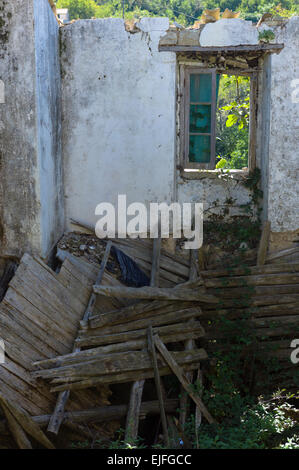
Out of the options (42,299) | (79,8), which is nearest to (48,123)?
(42,299)

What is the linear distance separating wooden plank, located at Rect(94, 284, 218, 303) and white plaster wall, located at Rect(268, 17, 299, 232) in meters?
1.41

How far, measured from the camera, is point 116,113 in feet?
21.7

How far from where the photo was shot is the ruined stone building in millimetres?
6480

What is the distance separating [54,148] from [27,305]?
2102mm

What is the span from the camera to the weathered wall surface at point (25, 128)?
5461mm

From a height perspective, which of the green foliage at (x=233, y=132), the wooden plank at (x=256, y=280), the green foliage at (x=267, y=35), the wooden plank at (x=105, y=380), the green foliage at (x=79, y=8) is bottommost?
the wooden plank at (x=105, y=380)

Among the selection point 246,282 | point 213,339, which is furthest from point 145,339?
point 246,282

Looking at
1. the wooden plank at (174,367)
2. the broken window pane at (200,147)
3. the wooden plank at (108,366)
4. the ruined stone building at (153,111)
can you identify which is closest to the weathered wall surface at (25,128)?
the ruined stone building at (153,111)

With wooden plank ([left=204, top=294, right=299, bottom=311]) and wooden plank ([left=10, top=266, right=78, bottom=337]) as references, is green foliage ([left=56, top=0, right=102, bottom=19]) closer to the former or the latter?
wooden plank ([left=204, top=294, right=299, bottom=311])

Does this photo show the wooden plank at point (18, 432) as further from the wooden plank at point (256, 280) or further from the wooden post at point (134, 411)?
the wooden plank at point (256, 280)

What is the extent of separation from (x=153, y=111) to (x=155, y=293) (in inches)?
94.2

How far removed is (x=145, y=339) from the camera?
18.6ft

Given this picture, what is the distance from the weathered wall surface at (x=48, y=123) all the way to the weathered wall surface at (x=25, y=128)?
0.01m

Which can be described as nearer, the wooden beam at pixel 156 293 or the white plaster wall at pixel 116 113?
the wooden beam at pixel 156 293
